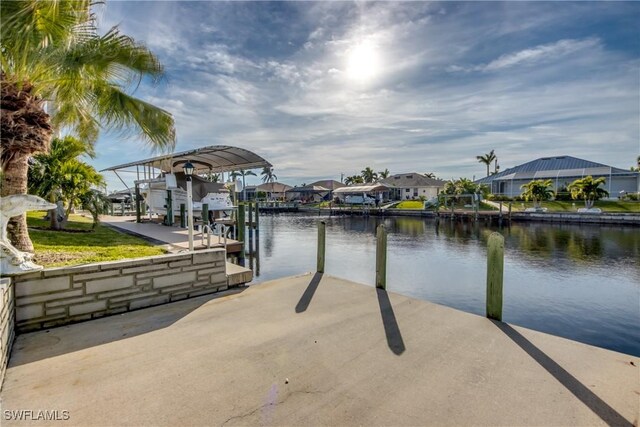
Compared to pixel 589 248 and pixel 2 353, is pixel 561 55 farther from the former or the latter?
pixel 2 353

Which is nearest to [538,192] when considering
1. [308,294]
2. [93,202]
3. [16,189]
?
[308,294]

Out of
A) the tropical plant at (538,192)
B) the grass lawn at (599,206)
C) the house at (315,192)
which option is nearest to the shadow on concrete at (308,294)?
the tropical plant at (538,192)

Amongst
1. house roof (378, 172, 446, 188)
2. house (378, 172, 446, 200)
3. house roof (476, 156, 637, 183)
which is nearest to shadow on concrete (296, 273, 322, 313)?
house roof (476, 156, 637, 183)

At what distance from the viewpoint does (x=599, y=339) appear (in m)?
6.56

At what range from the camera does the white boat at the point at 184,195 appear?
52.3 feet

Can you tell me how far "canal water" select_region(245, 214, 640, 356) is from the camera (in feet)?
24.9

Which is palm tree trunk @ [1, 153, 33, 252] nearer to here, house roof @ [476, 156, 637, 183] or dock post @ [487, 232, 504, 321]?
dock post @ [487, 232, 504, 321]

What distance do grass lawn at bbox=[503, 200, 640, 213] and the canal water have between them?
36.7 ft

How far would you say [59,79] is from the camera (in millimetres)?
6273

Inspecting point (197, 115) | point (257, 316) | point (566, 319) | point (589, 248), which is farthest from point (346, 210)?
point (257, 316)

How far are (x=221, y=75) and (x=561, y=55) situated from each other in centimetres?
1110

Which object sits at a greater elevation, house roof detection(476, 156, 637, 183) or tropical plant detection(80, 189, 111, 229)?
house roof detection(476, 156, 637, 183)

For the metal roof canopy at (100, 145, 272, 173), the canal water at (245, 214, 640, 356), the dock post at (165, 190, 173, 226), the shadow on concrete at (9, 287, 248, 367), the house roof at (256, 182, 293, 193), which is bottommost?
the canal water at (245, 214, 640, 356)

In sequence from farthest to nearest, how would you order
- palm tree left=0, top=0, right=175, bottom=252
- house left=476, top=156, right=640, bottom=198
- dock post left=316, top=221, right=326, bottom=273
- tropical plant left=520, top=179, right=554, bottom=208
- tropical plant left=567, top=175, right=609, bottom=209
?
house left=476, top=156, right=640, bottom=198, tropical plant left=520, top=179, right=554, bottom=208, tropical plant left=567, top=175, right=609, bottom=209, dock post left=316, top=221, right=326, bottom=273, palm tree left=0, top=0, right=175, bottom=252
